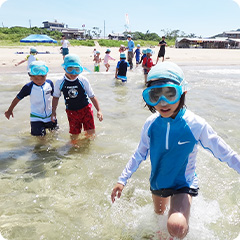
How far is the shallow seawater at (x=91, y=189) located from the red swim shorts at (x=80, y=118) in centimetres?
33

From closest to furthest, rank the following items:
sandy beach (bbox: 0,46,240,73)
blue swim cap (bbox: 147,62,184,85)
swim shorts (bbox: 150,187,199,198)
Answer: blue swim cap (bbox: 147,62,184,85)
swim shorts (bbox: 150,187,199,198)
sandy beach (bbox: 0,46,240,73)

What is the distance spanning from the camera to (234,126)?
5.75m

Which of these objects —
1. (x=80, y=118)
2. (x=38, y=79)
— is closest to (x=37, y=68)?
(x=38, y=79)

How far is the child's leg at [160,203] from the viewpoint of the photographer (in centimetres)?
246

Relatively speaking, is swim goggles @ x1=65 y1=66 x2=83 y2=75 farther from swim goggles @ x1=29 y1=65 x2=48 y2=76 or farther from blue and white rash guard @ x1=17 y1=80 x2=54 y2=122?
blue and white rash guard @ x1=17 y1=80 x2=54 y2=122

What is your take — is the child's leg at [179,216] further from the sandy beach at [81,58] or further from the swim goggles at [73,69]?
the sandy beach at [81,58]

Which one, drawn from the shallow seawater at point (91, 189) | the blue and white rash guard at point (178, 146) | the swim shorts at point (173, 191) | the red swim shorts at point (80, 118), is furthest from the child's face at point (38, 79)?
the swim shorts at point (173, 191)

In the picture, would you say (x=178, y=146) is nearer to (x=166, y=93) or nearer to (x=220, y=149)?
(x=220, y=149)

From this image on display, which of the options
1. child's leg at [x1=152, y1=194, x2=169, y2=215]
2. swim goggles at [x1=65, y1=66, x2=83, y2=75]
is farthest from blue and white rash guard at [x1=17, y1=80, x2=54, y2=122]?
child's leg at [x1=152, y1=194, x2=169, y2=215]

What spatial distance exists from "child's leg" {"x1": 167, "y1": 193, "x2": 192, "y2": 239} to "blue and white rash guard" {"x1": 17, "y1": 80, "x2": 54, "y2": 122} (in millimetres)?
3099

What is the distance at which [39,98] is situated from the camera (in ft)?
14.5

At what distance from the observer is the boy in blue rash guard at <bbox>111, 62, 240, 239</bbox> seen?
1.94 meters

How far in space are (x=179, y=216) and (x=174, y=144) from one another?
59cm

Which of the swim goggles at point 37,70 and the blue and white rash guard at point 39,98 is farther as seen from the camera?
the blue and white rash guard at point 39,98
